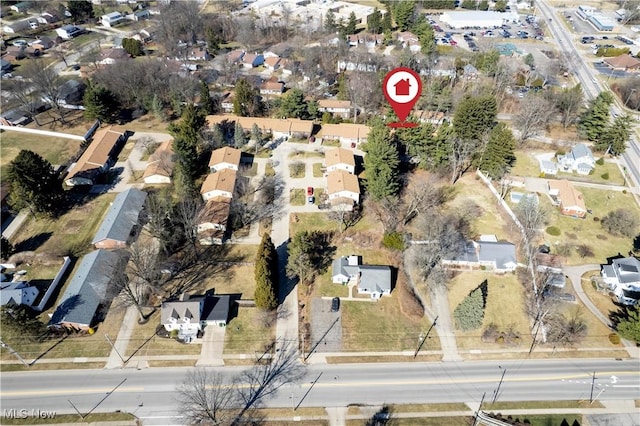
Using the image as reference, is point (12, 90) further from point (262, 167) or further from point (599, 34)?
point (599, 34)

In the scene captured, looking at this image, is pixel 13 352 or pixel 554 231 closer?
pixel 13 352

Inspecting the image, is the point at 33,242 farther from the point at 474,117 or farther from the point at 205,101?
the point at 474,117

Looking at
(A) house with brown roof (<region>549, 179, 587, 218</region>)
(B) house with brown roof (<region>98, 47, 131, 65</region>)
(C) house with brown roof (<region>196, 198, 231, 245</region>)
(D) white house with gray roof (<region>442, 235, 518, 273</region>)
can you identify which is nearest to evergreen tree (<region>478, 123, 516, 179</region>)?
(A) house with brown roof (<region>549, 179, 587, 218</region>)

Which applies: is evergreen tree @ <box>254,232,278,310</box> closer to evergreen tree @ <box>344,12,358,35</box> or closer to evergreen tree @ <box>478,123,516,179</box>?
evergreen tree @ <box>478,123,516,179</box>

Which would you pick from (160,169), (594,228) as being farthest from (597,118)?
(160,169)

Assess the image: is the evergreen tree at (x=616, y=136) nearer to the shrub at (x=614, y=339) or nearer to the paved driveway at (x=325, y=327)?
the shrub at (x=614, y=339)
